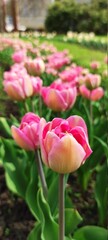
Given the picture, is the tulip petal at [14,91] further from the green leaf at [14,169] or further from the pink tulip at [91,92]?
the pink tulip at [91,92]

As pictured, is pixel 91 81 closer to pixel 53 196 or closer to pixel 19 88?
pixel 19 88

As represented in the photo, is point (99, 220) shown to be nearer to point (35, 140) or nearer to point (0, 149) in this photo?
point (0, 149)

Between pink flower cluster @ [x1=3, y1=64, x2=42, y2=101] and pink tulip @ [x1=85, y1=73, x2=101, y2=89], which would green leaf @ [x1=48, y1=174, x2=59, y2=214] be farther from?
pink tulip @ [x1=85, y1=73, x2=101, y2=89]

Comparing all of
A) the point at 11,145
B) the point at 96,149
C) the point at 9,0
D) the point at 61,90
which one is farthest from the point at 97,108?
the point at 9,0

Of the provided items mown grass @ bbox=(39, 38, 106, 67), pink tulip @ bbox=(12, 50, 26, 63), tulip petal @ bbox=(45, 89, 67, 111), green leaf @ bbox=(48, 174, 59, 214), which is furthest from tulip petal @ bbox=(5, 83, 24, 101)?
mown grass @ bbox=(39, 38, 106, 67)

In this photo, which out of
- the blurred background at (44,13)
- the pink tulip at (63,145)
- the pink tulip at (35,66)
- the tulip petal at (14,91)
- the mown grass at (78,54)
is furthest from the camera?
the mown grass at (78,54)

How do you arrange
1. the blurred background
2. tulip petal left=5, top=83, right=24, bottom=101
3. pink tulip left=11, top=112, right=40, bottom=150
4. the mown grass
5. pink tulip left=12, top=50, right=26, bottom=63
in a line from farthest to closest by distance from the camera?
the mown grass
pink tulip left=12, top=50, right=26, bottom=63
tulip petal left=5, top=83, right=24, bottom=101
the blurred background
pink tulip left=11, top=112, right=40, bottom=150

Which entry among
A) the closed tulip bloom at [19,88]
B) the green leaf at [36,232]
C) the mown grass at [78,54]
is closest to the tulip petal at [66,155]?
the green leaf at [36,232]
